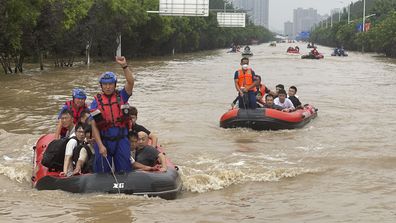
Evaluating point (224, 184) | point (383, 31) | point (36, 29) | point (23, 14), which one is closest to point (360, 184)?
point (224, 184)

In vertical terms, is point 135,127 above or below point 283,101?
above

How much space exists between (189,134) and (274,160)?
343 centimetres

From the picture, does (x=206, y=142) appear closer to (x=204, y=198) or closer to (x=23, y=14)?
(x=204, y=198)

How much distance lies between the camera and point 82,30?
3947 cm

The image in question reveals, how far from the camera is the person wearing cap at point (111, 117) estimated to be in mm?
7254

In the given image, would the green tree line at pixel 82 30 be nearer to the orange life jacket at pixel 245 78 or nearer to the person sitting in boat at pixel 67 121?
the orange life jacket at pixel 245 78

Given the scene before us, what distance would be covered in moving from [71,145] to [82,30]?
106 feet

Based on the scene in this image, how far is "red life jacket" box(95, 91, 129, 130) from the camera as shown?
24.0ft

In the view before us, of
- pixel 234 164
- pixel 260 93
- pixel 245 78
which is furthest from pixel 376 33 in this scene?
pixel 234 164

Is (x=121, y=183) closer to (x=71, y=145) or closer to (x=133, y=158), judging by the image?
(x=133, y=158)

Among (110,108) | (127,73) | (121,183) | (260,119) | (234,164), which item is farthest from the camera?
(260,119)

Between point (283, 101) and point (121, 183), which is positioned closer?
point (121, 183)

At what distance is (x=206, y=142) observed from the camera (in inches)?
514

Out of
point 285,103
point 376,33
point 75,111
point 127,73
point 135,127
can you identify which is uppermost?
point 376,33
